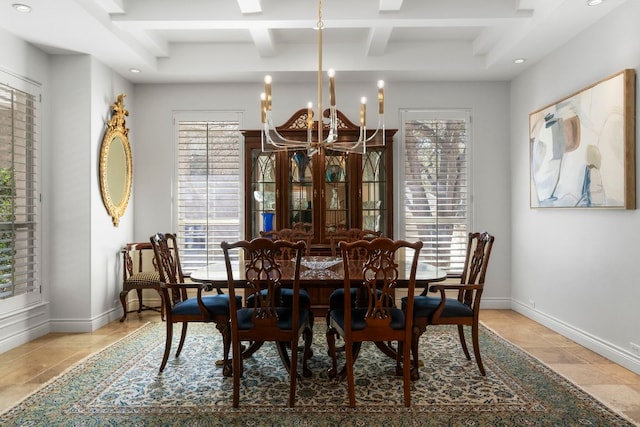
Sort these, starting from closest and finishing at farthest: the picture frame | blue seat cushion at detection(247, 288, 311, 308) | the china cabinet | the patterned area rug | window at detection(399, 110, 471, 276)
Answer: the patterned area rug, the picture frame, blue seat cushion at detection(247, 288, 311, 308), the china cabinet, window at detection(399, 110, 471, 276)

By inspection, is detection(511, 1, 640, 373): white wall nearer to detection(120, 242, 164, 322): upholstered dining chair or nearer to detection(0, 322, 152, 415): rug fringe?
detection(120, 242, 164, 322): upholstered dining chair

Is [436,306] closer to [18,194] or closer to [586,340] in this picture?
[586,340]

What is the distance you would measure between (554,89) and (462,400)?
3.09 m

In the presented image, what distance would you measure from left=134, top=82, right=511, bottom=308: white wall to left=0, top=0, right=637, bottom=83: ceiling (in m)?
0.19

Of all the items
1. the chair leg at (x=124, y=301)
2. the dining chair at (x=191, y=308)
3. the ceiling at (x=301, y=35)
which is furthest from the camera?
the chair leg at (x=124, y=301)

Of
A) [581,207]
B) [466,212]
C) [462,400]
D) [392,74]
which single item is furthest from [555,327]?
[392,74]

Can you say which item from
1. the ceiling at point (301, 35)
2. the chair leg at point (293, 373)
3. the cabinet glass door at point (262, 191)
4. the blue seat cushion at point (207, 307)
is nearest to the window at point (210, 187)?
the cabinet glass door at point (262, 191)

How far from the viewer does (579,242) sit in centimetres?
380

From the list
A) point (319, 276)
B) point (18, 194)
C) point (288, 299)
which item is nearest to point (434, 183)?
point (288, 299)

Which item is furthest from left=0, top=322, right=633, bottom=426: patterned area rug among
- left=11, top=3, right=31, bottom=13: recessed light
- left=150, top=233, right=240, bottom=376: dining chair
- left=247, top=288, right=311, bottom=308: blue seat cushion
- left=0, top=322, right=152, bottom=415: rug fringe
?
left=11, top=3, right=31, bottom=13: recessed light

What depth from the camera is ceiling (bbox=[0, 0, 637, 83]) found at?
3.54 meters

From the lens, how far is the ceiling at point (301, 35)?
3.54 metres

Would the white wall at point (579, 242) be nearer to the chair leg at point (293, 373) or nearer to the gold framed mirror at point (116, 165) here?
the chair leg at point (293, 373)

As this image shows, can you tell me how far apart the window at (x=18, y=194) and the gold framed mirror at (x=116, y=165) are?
59 cm
